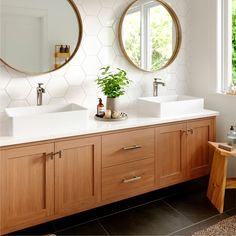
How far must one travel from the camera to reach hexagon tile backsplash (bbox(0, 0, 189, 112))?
7.60ft

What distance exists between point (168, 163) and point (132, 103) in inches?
27.6

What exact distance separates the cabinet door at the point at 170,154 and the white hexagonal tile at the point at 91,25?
3.38 ft

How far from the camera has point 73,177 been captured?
2.12 metres

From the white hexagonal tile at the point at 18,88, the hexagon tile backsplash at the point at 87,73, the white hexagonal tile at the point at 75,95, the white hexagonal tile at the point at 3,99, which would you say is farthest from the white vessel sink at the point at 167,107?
the white hexagonal tile at the point at 3,99

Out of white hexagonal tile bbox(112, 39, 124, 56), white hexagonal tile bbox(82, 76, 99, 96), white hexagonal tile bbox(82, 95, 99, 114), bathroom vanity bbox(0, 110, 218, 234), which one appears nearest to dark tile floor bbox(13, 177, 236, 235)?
bathroom vanity bbox(0, 110, 218, 234)

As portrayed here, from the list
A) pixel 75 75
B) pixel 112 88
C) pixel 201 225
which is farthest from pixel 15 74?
pixel 201 225

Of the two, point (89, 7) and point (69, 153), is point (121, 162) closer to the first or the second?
point (69, 153)

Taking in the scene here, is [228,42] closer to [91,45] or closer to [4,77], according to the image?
[91,45]

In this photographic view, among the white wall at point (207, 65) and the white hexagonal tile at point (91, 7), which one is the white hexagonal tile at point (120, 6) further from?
the white wall at point (207, 65)

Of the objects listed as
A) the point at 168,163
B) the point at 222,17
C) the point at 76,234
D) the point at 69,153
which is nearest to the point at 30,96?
the point at 69,153

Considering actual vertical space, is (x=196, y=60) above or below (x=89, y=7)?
below

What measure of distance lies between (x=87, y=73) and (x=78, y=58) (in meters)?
0.16

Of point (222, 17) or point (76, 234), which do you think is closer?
point (76, 234)

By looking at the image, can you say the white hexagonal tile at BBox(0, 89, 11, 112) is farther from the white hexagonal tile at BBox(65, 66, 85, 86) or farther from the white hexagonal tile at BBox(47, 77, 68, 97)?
the white hexagonal tile at BBox(65, 66, 85, 86)
